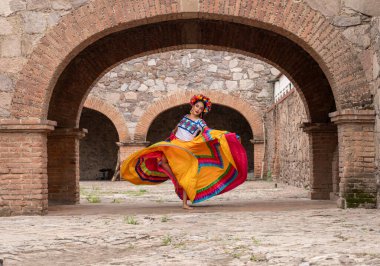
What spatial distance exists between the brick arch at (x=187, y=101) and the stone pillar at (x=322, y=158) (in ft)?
29.8

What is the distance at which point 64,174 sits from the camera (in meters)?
9.28

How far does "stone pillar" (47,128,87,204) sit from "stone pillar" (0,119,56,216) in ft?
6.72

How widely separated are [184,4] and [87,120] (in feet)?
50.3

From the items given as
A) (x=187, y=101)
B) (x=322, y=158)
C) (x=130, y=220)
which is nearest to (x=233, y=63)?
(x=187, y=101)

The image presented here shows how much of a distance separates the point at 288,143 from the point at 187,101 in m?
4.34

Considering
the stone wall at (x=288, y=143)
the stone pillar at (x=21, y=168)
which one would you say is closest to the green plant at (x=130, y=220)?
the stone pillar at (x=21, y=168)

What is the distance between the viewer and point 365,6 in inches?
286

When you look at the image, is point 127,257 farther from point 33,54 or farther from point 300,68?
point 300,68

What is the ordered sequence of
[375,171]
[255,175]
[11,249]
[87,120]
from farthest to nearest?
[87,120], [255,175], [375,171], [11,249]

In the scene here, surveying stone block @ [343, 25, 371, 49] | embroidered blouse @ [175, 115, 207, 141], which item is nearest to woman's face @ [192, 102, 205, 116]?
embroidered blouse @ [175, 115, 207, 141]

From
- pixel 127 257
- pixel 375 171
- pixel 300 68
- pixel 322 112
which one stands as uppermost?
pixel 300 68

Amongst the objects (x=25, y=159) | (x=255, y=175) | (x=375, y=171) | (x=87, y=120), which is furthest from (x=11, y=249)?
(x=87, y=120)

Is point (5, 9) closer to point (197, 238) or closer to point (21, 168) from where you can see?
point (21, 168)

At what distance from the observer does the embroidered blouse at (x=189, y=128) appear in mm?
7645
